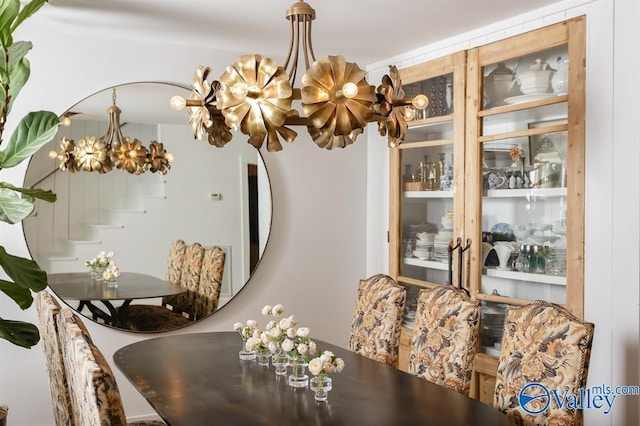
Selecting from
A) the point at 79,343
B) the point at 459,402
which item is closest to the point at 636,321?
the point at 459,402

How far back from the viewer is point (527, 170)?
361cm

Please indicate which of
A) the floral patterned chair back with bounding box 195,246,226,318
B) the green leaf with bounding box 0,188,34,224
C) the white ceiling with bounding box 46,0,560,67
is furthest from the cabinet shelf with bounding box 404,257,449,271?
the green leaf with bounding box 0,188,34,224

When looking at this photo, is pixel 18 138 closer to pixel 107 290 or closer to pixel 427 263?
pixel 107 290

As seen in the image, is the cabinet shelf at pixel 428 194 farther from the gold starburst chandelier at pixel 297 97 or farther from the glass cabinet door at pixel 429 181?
the gold starburst chandelier at pixel 297 97

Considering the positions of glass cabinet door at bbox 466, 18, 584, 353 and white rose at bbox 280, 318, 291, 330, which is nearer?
white rose at bbox 280, 318, 291, 330

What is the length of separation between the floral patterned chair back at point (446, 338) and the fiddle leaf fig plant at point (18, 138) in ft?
5.86

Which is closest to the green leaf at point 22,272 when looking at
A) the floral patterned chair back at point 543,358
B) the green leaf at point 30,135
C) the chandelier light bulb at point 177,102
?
the green leaf at point 30,135

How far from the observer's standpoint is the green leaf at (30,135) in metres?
2.95

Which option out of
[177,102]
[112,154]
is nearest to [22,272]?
[177,102]

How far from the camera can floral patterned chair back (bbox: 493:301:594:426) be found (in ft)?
7.36

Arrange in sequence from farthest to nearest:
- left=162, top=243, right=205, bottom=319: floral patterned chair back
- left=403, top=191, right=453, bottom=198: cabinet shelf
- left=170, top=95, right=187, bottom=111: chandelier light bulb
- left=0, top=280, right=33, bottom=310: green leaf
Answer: left=162, top=243, right=205, bottom=319: floral patterned chair back
left=403, top=191, right=453, bottom=198: cabinet shelf
left=0, top=280, right=33, bottom=310: green leaf
left=170, top=95, right=187, bottom=111: chandelier light bulb

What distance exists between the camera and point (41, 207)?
3949 millimetres

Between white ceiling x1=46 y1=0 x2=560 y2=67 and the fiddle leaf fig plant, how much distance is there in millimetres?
600

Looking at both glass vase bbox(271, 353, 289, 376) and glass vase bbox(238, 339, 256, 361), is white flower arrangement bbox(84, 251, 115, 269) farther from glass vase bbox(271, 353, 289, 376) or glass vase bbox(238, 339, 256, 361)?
glass vase bbox(271, 353, 289, 376)
